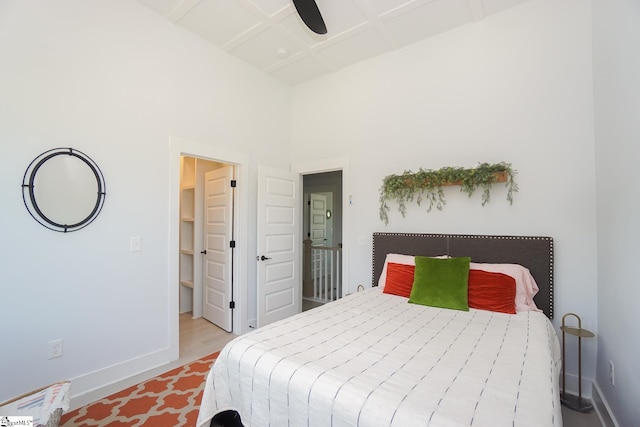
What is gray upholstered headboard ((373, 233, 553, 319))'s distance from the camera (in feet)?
7.98

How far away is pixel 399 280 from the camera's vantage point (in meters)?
2.76

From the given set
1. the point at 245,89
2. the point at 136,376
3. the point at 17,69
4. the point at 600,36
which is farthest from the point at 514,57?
the point at 136,376

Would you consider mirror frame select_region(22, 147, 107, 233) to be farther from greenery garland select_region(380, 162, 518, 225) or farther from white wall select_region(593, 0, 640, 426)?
white wall select_region(593, 0, 640, 426)

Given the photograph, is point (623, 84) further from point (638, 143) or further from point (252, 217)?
point (252, 217)

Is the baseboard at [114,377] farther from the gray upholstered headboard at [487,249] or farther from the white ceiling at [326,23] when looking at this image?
the white ceiling at [326,23]

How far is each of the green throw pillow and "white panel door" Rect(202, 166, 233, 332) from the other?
2384mm

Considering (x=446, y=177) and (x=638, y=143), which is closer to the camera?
(x=638, y=143)

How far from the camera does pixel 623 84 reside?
1.73 m

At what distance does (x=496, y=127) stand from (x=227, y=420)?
3.32 m

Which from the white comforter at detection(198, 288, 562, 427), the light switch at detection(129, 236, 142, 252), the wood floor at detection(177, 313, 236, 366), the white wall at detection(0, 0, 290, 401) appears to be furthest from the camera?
the wood floor at detection(177, 313, 236, 366)

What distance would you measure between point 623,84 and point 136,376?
439 cm

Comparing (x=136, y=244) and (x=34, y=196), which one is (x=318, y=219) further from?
(x=34, y=196)

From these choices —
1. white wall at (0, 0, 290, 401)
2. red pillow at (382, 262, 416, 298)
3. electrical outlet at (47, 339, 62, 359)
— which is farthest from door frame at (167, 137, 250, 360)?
red pillow at (382, 262, 416, 298)

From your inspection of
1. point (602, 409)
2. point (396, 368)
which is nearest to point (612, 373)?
point (602, 409)
